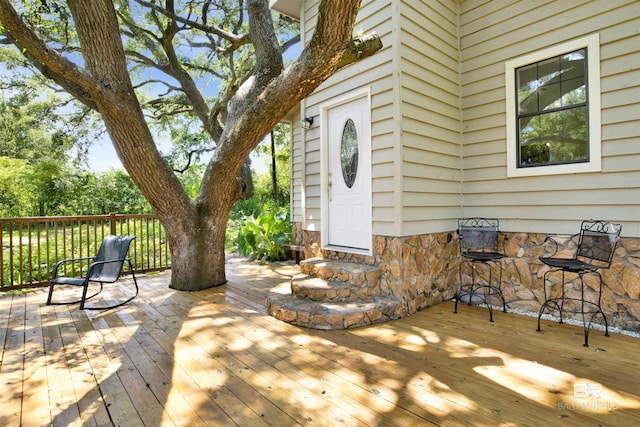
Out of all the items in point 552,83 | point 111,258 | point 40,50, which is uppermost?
point 40,50

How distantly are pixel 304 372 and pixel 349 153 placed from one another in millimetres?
2789

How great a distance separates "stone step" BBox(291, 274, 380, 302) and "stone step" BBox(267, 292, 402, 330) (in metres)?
0.06

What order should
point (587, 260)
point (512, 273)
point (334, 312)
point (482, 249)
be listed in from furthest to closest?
point (482, 249) < point (512, 273) < point (587, 260) < point (334, 312)

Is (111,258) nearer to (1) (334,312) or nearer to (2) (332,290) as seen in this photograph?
(2) (332,290)

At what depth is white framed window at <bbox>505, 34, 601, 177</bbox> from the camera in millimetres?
3312

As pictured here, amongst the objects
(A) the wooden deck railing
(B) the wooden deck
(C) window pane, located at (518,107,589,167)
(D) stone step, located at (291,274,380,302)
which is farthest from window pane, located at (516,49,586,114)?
(A) the wooden deck railing

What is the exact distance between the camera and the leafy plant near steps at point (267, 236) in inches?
256

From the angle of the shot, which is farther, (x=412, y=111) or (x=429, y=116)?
(x=429, y=116)

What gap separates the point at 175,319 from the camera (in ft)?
11.4

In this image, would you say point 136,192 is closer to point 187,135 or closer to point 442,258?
point 187,135

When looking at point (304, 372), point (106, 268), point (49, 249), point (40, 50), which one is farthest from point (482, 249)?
point (49, 249)

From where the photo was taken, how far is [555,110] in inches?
141

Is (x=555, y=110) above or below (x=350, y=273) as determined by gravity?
above

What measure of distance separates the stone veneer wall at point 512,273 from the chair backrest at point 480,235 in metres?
0.17
